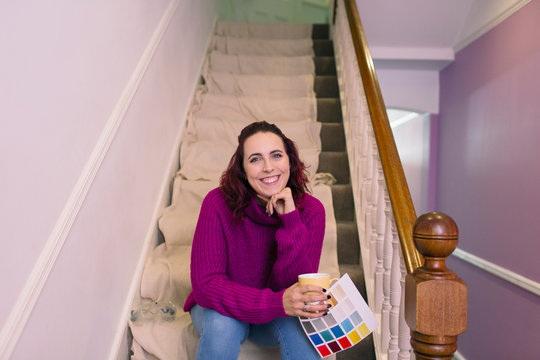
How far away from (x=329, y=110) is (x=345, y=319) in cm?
189

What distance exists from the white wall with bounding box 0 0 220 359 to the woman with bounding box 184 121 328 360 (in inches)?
12.9

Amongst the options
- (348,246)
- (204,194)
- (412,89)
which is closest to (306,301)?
(348,246)

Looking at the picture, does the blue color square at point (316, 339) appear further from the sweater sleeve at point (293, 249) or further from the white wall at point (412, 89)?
the white wall at point (412, 89)

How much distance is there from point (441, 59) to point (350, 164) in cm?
186

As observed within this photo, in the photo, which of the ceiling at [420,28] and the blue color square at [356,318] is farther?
the ceiling at [420,28]

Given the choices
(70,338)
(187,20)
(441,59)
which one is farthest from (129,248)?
(441,59)

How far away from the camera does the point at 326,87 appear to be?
120 inches

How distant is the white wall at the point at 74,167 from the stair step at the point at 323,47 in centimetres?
173

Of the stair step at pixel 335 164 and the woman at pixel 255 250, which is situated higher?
the stair step at pixel 335 164

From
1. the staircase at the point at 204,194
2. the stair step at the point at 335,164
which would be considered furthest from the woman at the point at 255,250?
the stair step at the point at 335,164

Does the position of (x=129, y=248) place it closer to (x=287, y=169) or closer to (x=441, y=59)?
(x=287, y=169)

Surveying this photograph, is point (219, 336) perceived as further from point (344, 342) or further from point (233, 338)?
point (344, 342)

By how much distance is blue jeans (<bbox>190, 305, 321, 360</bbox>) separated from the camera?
4.16 feet

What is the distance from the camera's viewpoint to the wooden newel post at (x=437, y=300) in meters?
0.80
